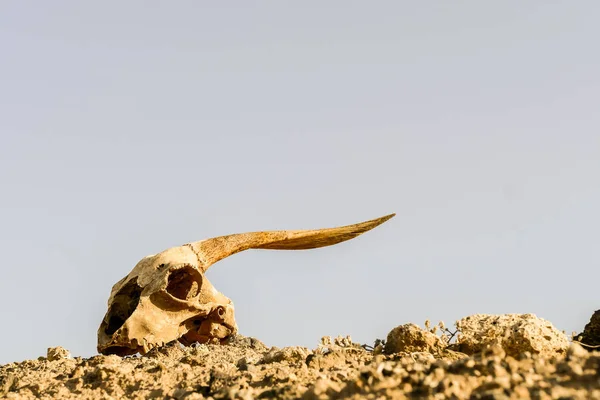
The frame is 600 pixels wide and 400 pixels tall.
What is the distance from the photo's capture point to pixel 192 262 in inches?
385

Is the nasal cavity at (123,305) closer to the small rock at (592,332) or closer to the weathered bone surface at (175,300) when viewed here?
the weathered bone surface at (175,300)

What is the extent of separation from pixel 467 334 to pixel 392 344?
0.81 meters

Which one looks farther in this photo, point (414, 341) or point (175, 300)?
point (175, 300)

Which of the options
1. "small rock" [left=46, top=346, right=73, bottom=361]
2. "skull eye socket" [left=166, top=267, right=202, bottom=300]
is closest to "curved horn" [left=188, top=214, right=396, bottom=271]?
"skull eye socket" [left=166, top=267, right=202, bottom=300]

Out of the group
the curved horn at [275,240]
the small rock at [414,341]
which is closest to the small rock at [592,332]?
the small rock at [414,341]

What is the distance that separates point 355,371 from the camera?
5.29 metres

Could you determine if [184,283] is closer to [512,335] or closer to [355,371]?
[512,335]

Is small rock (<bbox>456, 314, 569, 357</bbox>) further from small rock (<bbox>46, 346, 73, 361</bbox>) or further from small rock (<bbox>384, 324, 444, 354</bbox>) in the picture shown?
small rock (<bbox>46, 346, 73, 361</bbox>)

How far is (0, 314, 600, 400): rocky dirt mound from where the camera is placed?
408 cm

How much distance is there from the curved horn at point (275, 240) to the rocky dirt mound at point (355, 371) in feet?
4.78

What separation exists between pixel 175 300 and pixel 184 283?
523 mm

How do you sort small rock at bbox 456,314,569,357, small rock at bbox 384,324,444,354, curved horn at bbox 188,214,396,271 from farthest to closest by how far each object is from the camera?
1. curved horn at bbox 188,214,396,271
2. small rock at bbox 384,324,444,354
3. small rock at bbox 456,314,569,357

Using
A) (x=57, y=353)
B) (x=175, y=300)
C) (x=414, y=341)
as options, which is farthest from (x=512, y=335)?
(x=57, y=353)

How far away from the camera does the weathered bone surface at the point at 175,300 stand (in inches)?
362
